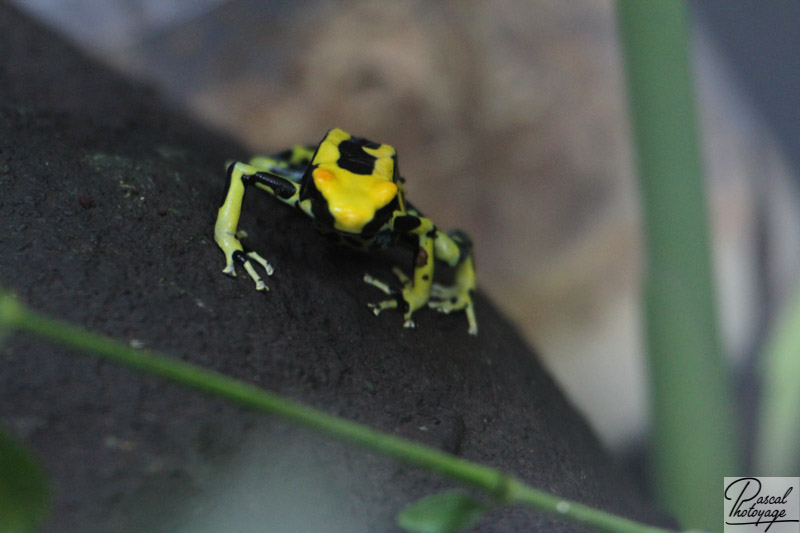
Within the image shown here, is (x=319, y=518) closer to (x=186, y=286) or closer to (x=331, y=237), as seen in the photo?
(x=186, y=286)

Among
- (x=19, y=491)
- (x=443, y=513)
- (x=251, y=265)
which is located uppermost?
(x=19, y=491)

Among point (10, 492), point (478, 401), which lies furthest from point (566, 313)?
point (10, 492)

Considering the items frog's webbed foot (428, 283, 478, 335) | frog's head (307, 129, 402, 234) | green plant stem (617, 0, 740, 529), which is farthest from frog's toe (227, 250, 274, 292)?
green plant stem (617, 0, 740, 529)

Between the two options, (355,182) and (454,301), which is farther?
(454,301)

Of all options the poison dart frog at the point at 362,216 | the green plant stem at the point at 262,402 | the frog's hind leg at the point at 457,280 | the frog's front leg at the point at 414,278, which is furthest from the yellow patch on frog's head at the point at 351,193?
the green plant stem at the point at 262,402

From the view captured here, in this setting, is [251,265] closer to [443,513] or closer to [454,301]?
[454,301]

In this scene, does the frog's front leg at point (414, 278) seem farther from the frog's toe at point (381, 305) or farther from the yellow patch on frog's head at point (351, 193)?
the yellow patch on frog's head at point (351, 193)

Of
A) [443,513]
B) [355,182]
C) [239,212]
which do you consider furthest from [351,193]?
[443,513]
